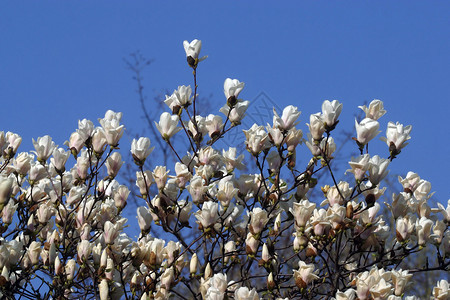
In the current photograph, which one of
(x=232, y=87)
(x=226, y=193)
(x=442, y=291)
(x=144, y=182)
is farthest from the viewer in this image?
(x=232, y=87)

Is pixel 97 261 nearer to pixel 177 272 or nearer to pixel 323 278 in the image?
pixel 177 272

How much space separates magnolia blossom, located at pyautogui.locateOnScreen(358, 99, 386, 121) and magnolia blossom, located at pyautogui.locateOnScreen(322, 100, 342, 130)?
0.64ft

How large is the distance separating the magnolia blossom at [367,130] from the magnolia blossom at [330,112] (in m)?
0.12

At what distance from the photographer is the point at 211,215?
307cm

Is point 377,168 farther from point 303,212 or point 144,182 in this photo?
point 144,182

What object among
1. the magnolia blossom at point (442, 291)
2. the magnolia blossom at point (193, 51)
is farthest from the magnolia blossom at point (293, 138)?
the magnolia blossom at point (442, 291)

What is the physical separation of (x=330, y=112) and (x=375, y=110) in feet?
0.99

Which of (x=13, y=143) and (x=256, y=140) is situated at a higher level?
(x=13, y=143)

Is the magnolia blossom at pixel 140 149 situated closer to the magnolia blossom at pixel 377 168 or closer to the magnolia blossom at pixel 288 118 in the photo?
the magnolia blossom at pixel 288 118

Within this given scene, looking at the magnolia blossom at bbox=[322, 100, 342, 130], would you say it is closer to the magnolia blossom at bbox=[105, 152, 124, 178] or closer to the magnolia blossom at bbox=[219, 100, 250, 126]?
the magnolia blossom at bbox=[219, 100, 250, 126]

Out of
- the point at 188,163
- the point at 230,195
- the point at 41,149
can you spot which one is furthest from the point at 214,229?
the point at 41,149

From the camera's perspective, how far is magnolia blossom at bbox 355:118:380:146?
10.3ft

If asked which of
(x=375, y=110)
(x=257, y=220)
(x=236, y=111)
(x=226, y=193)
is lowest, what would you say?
(x=257, y=220)

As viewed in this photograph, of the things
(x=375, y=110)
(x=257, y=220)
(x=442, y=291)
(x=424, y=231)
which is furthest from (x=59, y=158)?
(x=442, y=291)
